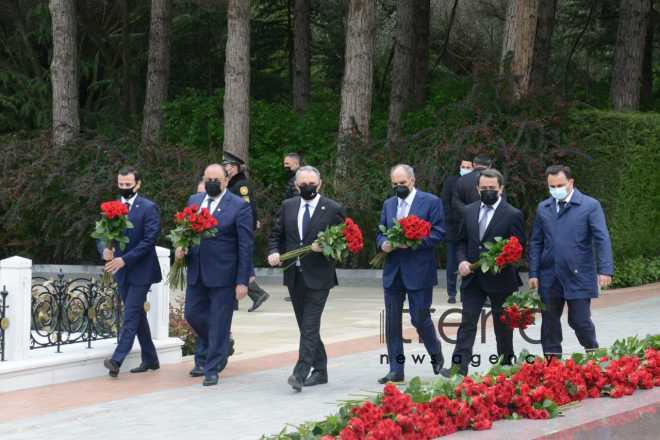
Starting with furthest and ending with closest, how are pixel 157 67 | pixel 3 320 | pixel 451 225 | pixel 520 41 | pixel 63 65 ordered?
pixel 157 67 < pixel 63 65 < pixel 520 41 < pixel 451 225 < pixel 3 320

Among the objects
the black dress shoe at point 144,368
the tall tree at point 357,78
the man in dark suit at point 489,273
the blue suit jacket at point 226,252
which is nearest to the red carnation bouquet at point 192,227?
the blue suit jacket at point 226,252

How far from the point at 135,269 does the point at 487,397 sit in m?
4.45

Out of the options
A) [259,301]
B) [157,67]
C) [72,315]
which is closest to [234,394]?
[72,315]

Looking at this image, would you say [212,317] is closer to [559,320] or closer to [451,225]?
[559,320]

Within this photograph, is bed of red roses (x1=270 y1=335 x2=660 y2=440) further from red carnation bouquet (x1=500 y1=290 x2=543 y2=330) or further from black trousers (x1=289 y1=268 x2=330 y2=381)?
black trousers (x1=289 y1=268 x2=330 y2=381)

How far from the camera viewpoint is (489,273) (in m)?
10.8

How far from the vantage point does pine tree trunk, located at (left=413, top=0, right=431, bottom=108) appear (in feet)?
100

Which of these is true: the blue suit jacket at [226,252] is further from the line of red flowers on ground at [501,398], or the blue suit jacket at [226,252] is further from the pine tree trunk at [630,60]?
the pine tree trunk at [630,60]

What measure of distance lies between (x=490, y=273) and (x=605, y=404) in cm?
215

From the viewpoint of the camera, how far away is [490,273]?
35.4ft

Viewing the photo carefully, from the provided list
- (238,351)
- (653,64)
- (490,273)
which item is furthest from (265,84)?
(490,273)

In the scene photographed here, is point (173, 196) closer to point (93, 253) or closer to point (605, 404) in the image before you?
point (93, 253)

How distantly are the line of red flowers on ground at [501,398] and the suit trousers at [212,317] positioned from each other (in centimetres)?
312

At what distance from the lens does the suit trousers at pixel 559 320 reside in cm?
1070
